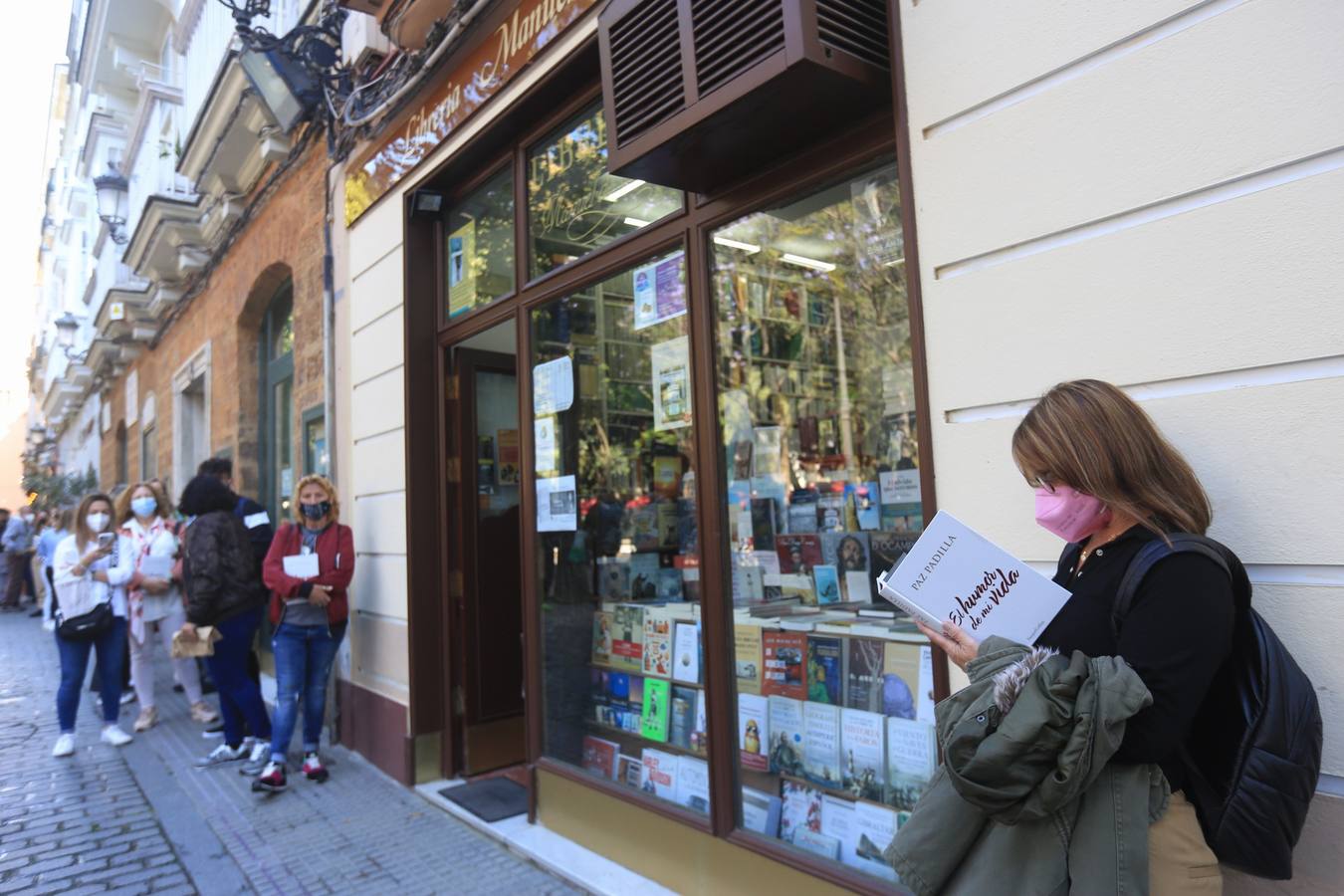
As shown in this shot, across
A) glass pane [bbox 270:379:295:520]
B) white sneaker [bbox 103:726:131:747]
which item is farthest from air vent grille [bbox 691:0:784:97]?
glass pane [bbox 270:379:295:520]

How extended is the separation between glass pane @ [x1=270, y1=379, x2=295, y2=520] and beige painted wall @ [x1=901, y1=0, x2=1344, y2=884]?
7.31m

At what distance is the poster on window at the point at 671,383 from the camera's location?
3695 mm

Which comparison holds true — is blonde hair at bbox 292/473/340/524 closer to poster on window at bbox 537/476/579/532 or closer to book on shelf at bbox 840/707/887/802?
poster on window at bbox 537/476/579/532

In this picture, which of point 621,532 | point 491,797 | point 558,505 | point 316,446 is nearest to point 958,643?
point 621,532

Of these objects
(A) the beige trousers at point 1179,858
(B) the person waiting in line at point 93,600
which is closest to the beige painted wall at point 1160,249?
(A) the beige trousers at point 1179,858

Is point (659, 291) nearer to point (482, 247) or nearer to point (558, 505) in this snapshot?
point (558, 505)

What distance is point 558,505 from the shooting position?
4.37 meters

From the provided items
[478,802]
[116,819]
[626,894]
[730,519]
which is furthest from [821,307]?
[116,819]

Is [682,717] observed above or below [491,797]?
above

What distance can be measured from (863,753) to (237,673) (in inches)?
157

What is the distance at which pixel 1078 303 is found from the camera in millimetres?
2131

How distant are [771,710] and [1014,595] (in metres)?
1.85

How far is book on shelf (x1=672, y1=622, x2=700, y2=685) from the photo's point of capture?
12.3 feet

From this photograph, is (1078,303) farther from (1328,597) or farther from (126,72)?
(126,72)
